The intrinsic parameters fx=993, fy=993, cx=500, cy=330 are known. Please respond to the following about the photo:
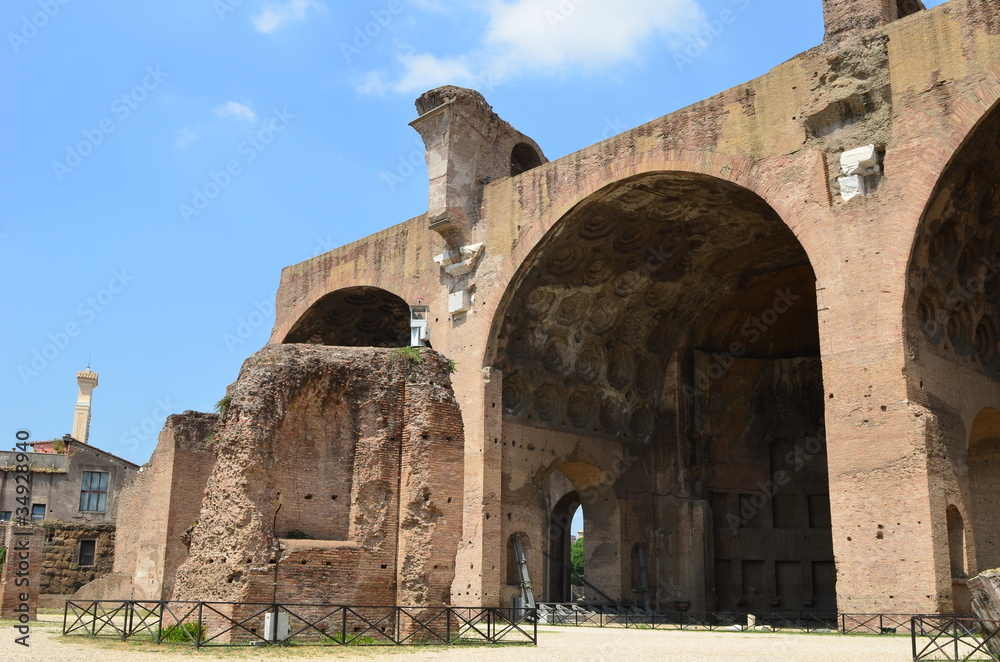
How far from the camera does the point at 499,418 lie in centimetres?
Result: 1894

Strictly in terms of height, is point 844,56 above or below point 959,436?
above

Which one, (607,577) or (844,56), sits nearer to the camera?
(844,56)

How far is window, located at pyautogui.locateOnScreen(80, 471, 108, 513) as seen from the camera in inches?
1111

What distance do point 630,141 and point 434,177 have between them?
4600 mm

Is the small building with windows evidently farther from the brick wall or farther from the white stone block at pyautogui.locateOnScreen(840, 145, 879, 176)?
the white stone block at pyautogui.locateOnScreen(840, 145, 879, 176)

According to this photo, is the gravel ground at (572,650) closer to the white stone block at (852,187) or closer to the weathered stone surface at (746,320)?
the weathered stone surface at (746,320)

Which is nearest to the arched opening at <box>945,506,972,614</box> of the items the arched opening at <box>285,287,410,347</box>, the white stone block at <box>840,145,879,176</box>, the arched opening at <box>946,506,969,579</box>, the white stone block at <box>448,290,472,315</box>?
the arched opening at <box>946,506,969,579</box>

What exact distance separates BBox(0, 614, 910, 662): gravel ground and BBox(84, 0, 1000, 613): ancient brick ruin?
2.72 feet

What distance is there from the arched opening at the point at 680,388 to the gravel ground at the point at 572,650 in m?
6.83

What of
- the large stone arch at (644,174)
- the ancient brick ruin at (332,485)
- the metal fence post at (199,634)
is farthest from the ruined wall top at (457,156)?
the metal fence post at (199,634)

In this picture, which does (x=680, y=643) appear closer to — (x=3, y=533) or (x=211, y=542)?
(x=211, y=542)

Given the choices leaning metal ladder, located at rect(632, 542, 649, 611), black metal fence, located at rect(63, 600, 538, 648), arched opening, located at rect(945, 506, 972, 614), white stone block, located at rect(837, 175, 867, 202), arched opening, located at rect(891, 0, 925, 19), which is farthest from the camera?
leaning metal ladder, located at rect(632, 542, 649, 611)

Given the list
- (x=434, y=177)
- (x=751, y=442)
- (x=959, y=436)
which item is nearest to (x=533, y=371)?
(x=434, y=177)

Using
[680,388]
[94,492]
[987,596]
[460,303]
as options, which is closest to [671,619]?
[680,388]
